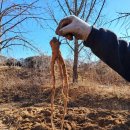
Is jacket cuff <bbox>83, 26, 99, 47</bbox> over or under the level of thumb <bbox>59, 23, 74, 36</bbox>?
under

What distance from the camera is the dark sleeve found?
1.94 m

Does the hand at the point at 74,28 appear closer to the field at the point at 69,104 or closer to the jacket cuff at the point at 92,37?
the jacket cuff at the point at 92,37

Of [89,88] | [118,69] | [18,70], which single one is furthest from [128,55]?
[18,70]

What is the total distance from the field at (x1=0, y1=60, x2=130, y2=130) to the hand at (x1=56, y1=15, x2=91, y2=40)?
568 centimetres

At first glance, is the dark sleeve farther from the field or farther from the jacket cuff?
the field

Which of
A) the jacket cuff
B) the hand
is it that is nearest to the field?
the hand

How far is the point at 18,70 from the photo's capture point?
21.6 metres

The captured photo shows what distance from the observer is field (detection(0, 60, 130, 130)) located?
8148 mm

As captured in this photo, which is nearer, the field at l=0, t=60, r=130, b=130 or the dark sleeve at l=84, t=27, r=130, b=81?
the dark sleeve at l=84, t=27, r=130, b=81

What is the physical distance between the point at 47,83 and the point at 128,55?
13.9 meters

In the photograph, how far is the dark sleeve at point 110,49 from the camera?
1937mm

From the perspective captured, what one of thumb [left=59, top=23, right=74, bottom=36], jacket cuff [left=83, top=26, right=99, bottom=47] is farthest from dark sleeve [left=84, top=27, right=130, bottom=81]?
thumb [left=59, top=23, right=74, bottom=36]

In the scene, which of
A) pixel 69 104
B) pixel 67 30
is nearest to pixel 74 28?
pixel 67 30

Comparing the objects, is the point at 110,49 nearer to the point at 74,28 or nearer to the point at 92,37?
the point at 92,37
